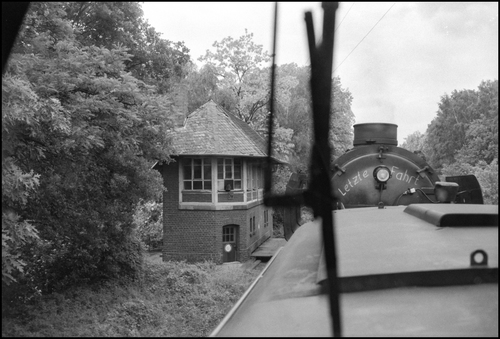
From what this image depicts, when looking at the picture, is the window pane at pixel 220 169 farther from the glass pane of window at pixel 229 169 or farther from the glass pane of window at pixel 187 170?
the glass pane of window at pixel 187 170

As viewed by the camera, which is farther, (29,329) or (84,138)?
(84,138)

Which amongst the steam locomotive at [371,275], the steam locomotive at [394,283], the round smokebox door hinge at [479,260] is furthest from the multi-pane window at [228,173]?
the round smokebox door hinge at [479,260]

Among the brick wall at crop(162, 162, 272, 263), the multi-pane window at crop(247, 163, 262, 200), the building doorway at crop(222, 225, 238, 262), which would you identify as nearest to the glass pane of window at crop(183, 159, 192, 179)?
the brick wall at crop(162, 162, 272, 263)

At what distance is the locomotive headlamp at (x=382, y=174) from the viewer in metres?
6.25

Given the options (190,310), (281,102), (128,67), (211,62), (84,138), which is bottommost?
(190,310)

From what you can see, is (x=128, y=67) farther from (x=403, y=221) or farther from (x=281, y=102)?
(x=281, y=102)

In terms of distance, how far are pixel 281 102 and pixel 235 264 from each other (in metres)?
8.18

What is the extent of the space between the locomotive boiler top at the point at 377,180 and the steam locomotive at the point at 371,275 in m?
2.68

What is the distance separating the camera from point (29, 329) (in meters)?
4.38

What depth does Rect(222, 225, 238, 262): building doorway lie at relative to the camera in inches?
856

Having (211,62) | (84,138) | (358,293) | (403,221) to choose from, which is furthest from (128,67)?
(211,62)

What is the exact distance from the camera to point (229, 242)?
21.9 meters

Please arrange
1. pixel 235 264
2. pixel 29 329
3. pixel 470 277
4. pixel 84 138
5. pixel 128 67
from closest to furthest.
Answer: pixel 470 277, pixel 29 329, pixel 84 138, pixel 128 67, pixel 235 264

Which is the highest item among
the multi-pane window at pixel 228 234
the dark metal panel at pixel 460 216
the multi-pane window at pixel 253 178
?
the multi-pane window at pixel 253 178
